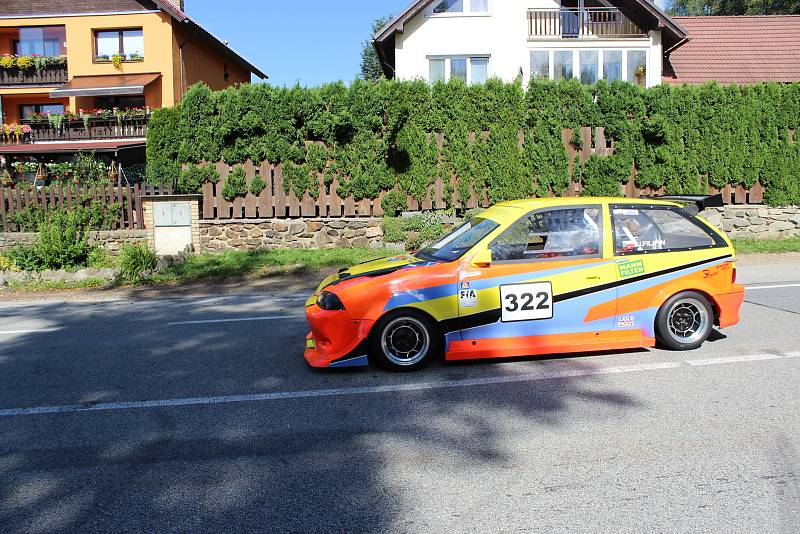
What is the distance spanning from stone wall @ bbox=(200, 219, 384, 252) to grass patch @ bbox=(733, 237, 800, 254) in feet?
26.9

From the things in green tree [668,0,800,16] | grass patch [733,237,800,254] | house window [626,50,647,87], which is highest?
green tree [668,0,800,16]

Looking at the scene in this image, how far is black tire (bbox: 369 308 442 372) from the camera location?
6469 millimetres

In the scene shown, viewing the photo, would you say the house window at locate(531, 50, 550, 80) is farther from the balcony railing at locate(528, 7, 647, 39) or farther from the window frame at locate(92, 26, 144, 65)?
the window frame at locate(92, 26, 144, 65)

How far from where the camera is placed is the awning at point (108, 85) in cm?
3114

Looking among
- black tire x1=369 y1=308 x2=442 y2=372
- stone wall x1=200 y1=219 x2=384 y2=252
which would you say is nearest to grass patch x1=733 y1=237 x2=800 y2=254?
stone wall x1=200 y1=219 x2=384 y2=252

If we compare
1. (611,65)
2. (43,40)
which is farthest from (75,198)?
(43,40)

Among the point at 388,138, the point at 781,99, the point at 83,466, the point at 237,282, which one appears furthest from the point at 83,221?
the point at 781,99

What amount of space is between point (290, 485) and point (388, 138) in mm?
13289

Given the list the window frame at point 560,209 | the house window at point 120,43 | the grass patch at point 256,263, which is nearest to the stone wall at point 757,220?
the grass patch at point 256,263

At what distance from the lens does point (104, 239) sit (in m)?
16.3

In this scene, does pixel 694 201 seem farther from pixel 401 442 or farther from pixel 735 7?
pixel 735 7

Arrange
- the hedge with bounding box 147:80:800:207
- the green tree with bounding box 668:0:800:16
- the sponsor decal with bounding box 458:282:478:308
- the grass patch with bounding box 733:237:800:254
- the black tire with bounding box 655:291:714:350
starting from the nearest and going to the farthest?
the sponsor decal with bounding box 458:282:478:308
the black tire with bounding box 655:291:714:350
the grass patch with bounding box 733:237:800:254
the hedge with bounding box 147:80:800:207
the green tree with bounding box 668:0:800:16

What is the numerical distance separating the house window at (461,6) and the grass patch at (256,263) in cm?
1396

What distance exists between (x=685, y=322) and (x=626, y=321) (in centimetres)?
65
